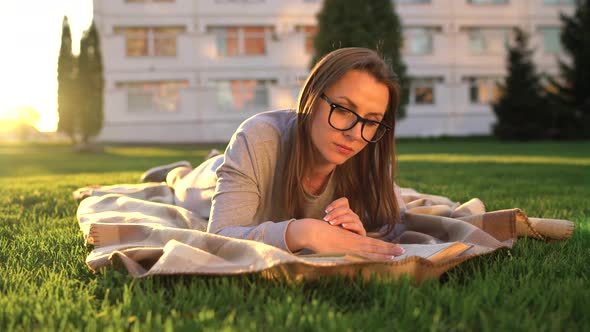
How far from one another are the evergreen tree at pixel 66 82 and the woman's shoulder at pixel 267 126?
18.2 m

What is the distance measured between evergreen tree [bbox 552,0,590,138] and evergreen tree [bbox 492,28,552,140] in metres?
0.65

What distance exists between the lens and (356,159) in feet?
9.23

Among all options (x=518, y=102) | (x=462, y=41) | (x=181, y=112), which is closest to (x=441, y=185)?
(x=518, y=102)

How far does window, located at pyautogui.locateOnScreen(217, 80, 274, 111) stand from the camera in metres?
24.7

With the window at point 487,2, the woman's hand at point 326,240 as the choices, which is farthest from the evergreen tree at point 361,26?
the woman's hand at point 326,240

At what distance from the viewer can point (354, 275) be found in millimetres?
2037

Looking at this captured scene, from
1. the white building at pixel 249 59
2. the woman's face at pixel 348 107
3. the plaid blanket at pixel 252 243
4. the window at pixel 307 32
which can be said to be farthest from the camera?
the window at pixel 307 32

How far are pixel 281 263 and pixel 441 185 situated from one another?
447 cm

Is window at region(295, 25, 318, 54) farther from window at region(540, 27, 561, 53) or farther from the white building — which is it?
window at region(540, 27, 561, 53)

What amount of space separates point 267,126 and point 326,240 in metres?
0.68

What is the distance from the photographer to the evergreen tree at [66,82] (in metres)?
19.2

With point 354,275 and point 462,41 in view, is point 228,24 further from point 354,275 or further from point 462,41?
point 354,275

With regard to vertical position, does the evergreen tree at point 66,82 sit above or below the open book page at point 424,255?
above

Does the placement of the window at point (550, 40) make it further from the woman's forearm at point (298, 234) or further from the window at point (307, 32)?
the woman's forearm at point (298, 234)
